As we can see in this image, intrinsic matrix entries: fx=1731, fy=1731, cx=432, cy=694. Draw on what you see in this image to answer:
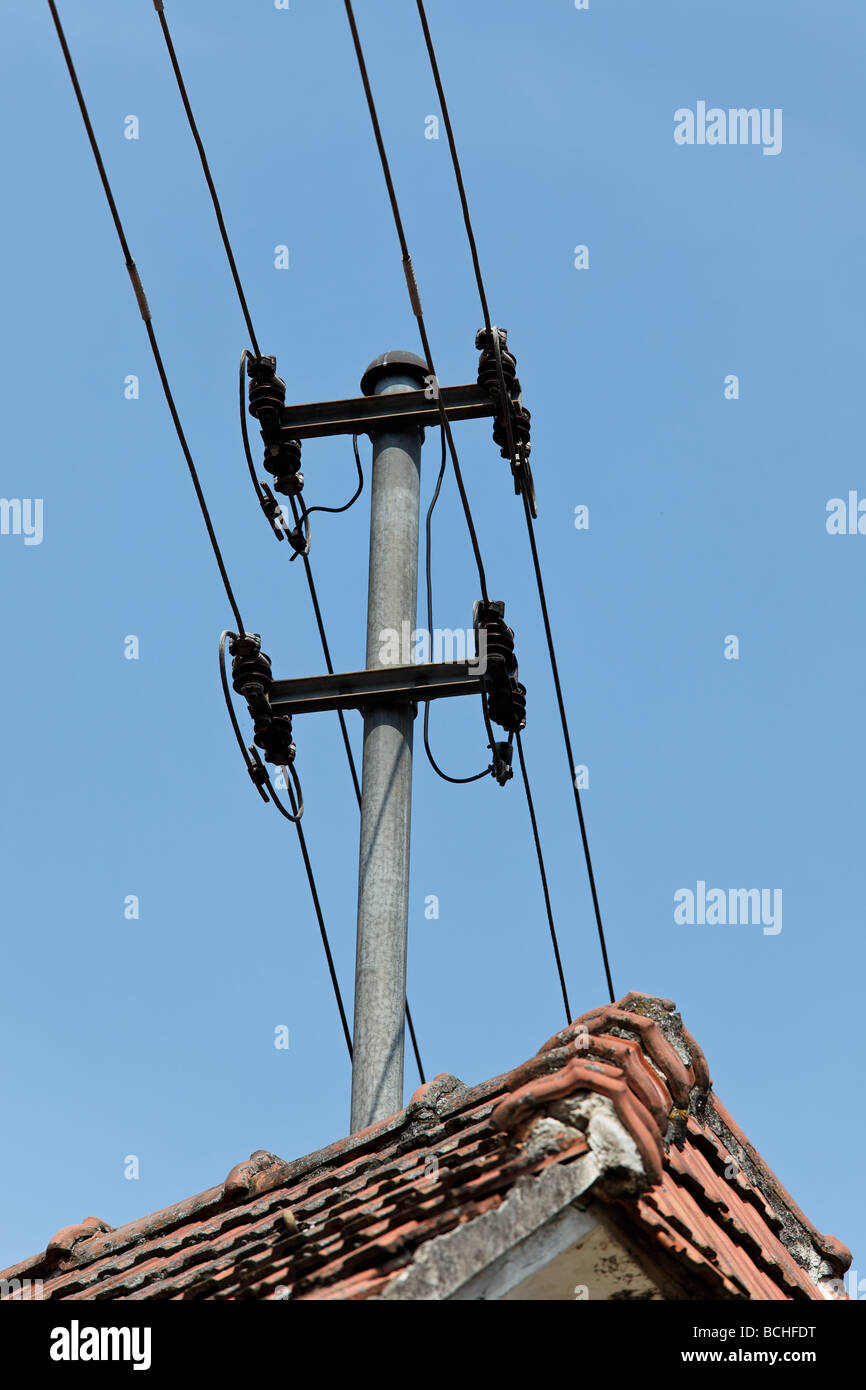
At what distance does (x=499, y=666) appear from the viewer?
802cm

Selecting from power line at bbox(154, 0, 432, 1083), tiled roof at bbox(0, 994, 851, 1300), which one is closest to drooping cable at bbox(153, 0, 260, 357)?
power line at bbox(154, 0, 432, 1083)

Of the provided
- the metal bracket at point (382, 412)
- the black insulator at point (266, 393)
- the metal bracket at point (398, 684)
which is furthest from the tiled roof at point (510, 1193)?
the black insulator at point (266, 393)

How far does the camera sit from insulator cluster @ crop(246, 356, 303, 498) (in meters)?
8.44

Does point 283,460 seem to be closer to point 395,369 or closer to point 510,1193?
point 395,369

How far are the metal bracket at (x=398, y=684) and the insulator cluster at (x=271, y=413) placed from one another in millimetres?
1260

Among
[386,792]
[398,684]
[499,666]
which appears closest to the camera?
[386,792]

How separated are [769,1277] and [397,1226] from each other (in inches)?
59.0

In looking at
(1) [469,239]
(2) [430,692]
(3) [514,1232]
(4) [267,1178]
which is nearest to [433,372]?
(1) [469,239]

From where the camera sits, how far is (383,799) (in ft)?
24.6

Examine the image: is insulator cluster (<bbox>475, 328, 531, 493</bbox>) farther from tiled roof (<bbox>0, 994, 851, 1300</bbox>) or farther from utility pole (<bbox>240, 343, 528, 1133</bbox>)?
tiled roof (<bbox>0, 994, 851, 1300</bbox>)

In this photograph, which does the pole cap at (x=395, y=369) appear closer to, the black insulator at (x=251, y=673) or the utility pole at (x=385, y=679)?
the utility pole at (x=385, y=679)

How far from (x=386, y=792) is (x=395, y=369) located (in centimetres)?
217

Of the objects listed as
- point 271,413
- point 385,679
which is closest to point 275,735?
point 385,679

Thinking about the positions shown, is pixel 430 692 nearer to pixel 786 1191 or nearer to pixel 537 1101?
pixel 786 1191
